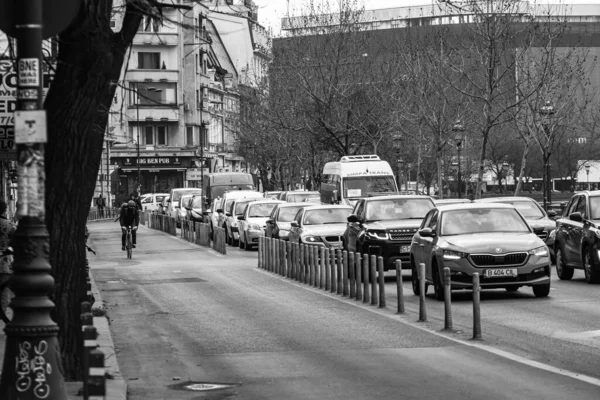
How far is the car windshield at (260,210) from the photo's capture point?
51438 mm

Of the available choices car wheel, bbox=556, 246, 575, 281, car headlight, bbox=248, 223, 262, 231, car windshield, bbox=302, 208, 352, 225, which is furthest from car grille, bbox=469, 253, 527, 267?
car headlight, bbox=248, 223, 262, 231

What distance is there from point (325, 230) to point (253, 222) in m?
13.5

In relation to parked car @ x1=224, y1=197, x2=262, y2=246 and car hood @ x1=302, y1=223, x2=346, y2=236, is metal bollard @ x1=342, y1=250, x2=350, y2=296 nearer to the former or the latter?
car hood @ x1=302, y1=223, x2=346, y2=236

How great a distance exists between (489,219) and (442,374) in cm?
1094

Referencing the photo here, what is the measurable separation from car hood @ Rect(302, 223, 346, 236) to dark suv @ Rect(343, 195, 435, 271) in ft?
15.4

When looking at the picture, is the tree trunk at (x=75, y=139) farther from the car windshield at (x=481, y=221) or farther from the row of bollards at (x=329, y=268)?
the car windshield at (x=481, y=221)

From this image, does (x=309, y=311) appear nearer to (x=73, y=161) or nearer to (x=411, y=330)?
(x=411, y=330)

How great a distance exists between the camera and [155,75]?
122 meters

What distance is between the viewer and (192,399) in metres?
11.9

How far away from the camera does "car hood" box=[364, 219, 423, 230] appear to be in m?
29.3

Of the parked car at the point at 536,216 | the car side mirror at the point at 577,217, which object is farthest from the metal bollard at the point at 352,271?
the parked car at the point at 536,216

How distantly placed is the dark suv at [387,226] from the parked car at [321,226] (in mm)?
4709

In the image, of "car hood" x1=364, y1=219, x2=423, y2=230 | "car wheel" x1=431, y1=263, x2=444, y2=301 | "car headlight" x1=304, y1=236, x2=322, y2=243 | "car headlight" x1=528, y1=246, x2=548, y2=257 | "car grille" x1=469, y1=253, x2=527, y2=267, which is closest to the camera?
"car grille" x1=469, y1=253, x2=527, y2=267

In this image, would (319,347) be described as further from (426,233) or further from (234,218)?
(234,218)
